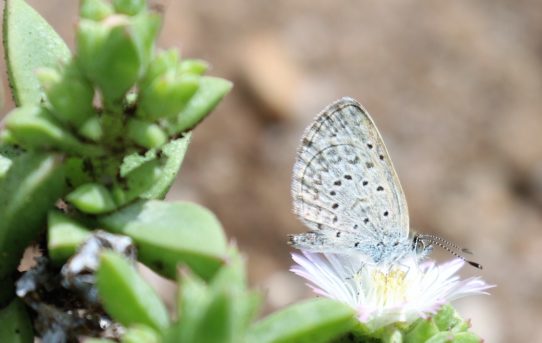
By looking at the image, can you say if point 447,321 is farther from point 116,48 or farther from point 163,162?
point 116,48

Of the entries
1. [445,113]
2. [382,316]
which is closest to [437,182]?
[445,113]

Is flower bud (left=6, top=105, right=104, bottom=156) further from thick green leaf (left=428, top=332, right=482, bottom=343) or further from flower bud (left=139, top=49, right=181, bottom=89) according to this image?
thick green leaf (left=428, top=332, right=482, bottom=343)

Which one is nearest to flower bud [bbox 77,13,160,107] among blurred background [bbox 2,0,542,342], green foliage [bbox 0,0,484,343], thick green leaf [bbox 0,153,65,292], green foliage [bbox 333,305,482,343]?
green foliage [bbox 0,0,484,343]

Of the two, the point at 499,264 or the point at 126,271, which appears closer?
the point at 126,271

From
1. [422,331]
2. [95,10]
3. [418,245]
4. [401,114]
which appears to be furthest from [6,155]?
[401,114]

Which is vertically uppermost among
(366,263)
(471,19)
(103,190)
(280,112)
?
(471,19)

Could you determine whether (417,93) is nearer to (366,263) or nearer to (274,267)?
(274,267)

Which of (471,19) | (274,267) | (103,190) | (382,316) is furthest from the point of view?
(471,19)
